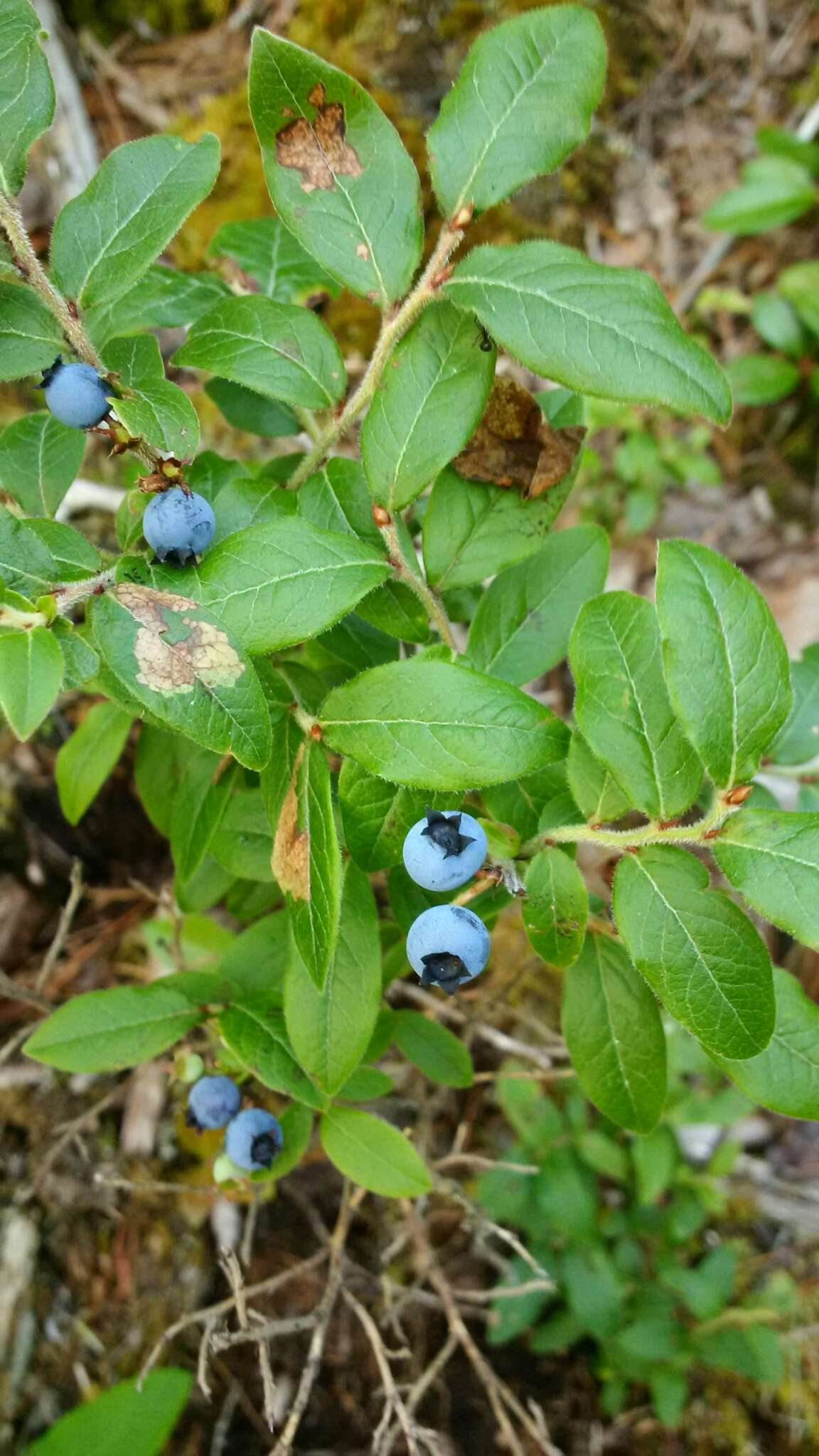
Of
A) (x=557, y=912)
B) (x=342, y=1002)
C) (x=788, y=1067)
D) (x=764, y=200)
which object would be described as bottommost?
(x=342, y=1002)

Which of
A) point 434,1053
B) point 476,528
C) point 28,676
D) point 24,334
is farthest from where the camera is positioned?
point 434,1053

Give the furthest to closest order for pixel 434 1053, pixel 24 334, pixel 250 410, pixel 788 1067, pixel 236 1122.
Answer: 1. pixel 434 1053
2. pixel 250 410
3. pixel 236 1122
4. pixel 788 1067
5. pixel 24 334

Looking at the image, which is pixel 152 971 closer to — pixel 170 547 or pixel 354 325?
pixel 170 547

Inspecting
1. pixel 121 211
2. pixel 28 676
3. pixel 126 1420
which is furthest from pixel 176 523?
pixel 126 1420

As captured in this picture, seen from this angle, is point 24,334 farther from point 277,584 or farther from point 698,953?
point 698,953

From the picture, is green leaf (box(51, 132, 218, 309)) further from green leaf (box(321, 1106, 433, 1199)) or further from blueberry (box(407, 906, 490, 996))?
green leaf (box(321, 1106, 433, 1199))

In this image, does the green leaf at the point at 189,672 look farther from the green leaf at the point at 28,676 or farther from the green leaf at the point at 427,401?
the green leaf at the point at 427,401

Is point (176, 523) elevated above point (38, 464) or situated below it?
above
